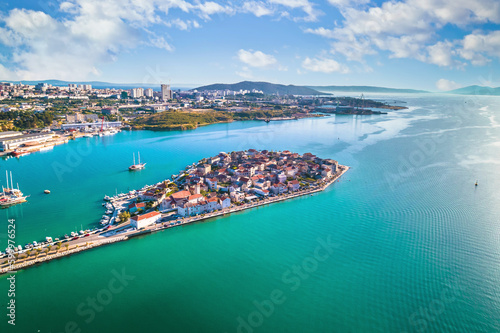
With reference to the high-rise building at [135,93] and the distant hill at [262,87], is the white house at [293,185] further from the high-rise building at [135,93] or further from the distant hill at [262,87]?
the distant hill at [262,87]

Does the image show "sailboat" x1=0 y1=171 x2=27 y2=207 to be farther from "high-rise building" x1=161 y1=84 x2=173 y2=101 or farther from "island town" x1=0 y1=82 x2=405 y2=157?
"high-rise building" x1=161 y1=84 x2=173 y2=101

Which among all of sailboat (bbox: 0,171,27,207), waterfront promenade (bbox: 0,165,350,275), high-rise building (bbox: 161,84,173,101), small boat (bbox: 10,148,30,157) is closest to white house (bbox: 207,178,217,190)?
waterfront promenade (bbox: 0,165,350,275)

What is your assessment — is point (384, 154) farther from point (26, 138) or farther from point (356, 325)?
point (26, 138)

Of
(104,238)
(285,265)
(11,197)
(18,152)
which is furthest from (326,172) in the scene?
(18,152)

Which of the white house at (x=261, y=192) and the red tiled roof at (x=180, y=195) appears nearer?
the red tiled roof at (x=180, y=195)

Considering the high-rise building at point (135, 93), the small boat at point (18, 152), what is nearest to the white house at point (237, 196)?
the small boat at point (18, 152)

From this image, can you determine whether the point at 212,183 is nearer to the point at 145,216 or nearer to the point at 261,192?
the point at 261,192
